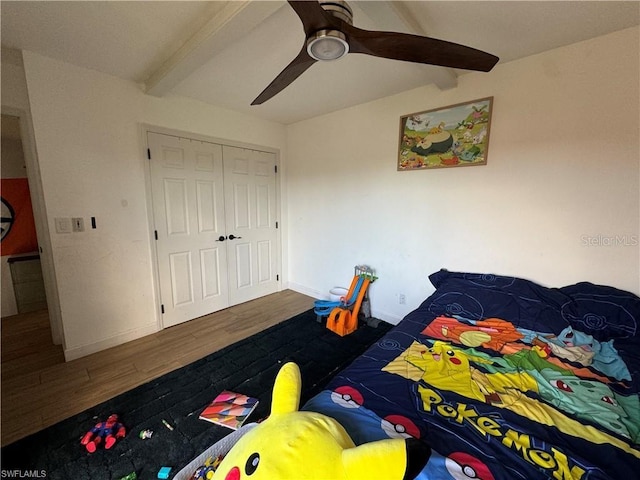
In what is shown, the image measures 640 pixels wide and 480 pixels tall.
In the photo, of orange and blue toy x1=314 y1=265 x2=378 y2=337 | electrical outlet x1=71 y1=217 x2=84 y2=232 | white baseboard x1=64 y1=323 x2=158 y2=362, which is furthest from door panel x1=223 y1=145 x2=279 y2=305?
electrical outlet x1=71 y1=217 x2=84 y2=232

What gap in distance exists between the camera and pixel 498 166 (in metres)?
2.15

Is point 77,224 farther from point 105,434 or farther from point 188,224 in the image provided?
point 105,434

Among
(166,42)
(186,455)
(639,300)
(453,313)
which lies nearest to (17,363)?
(186,455)

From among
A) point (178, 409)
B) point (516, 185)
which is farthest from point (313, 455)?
point (516, 185)

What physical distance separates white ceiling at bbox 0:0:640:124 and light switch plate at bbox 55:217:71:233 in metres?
1.22

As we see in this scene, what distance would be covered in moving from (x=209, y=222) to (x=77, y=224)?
1.15 meters

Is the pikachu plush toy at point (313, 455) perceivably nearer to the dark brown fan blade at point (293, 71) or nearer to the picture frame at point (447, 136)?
the dark brown fan blade at point (293, 71)

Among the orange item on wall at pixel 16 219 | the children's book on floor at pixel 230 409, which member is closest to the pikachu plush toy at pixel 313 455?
the children's book on floor at pixel 230 409

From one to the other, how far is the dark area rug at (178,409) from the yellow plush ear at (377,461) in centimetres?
122

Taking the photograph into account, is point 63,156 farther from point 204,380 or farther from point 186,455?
point 186,455

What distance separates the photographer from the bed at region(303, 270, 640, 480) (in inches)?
34.7

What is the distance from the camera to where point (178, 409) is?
1738 millimetres

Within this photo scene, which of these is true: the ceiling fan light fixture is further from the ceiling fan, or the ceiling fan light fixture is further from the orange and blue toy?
the orange and blue toy

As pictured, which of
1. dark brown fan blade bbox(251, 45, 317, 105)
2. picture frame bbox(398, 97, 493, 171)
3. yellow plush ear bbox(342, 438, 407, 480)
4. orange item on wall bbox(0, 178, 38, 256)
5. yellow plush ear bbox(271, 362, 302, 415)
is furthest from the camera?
orange item on wall bbox(0, 178, 38, 256)
